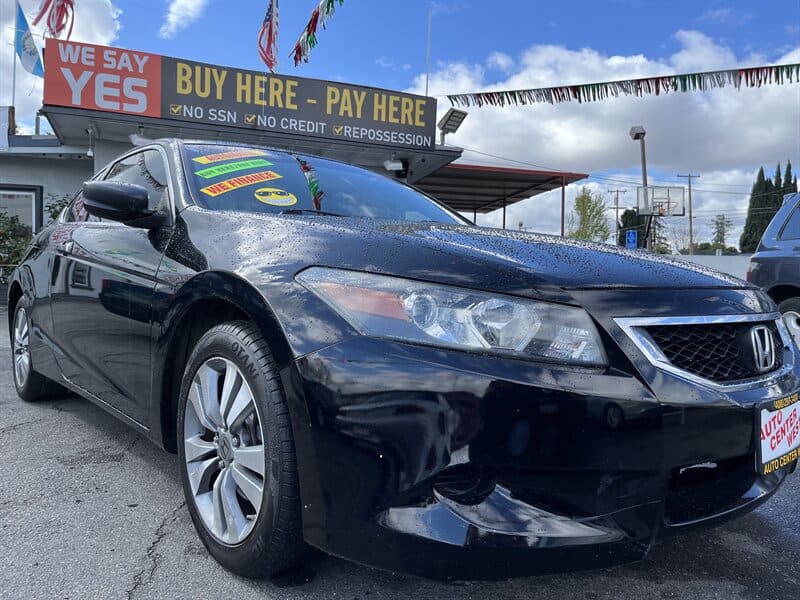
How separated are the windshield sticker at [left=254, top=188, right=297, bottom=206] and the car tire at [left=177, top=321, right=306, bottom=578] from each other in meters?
0.69

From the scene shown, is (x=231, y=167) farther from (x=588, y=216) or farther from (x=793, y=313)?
(x=588, y=216)

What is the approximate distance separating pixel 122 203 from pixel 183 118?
8582mm

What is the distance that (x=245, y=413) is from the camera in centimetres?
179

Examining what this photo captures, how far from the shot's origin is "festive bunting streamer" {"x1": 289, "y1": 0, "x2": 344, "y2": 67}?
11320mm

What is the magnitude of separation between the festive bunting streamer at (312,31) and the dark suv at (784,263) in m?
8.17

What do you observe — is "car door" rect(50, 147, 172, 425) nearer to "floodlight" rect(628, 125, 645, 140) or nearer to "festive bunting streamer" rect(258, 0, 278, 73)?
"festive bunting streamer" rect(258, 0, 278, 73)

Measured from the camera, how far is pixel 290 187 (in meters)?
2.62

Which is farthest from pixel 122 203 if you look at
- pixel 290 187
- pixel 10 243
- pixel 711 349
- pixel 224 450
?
pixel 10 243

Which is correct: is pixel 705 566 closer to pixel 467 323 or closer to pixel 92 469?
pixel 467 323

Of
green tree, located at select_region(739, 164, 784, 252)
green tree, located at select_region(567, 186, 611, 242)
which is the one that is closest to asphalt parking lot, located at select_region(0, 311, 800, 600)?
green tree, located at select_region(567, 186, 611, 242)

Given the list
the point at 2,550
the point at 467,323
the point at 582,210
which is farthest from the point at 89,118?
the point at 582,210

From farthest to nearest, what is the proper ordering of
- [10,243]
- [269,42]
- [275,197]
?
[269,42] < [10,243] < [275,197]

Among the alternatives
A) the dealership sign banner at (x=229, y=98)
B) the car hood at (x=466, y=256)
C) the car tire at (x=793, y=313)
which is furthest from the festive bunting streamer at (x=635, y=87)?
the car hood at (x=466, y=256)

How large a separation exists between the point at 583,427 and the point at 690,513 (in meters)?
0.42
